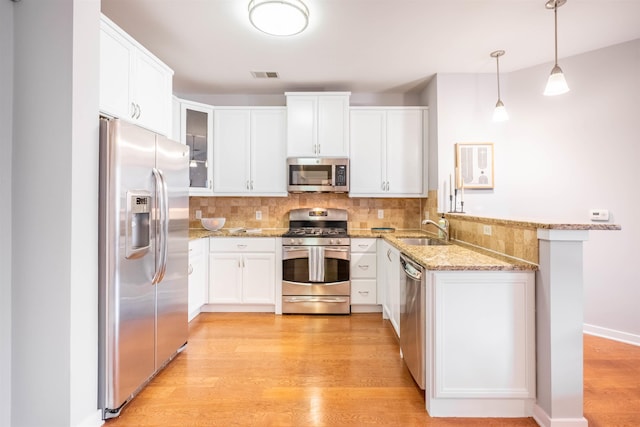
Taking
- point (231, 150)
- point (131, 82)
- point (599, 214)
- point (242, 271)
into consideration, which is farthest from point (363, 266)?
point (131, 82)

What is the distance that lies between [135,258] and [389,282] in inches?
82.3

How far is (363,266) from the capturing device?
337 cm

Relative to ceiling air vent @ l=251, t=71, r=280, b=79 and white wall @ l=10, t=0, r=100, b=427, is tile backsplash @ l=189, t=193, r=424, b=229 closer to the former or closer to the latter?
ceiling air vent @ l=251, t=71, r=280, b=79

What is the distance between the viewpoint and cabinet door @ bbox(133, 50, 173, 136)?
2125 mm

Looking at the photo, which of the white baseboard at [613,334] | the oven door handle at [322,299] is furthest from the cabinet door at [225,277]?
the white baseboard at [613,334]

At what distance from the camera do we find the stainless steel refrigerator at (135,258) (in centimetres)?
167

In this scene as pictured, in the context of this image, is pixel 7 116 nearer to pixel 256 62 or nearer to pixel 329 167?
pixel 256 62

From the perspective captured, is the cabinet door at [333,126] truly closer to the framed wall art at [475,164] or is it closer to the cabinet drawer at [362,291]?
the framed wall art at [475,164]

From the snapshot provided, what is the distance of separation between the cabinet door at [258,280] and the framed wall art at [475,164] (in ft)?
7.32

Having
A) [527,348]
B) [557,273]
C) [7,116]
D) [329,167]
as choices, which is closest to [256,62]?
[329,167]

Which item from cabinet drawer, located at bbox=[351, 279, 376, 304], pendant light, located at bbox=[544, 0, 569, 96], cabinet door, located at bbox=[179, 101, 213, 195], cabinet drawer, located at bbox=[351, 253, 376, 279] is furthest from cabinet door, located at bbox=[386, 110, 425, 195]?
cabinet door, located at bbox=[179, 101, 213, 195]

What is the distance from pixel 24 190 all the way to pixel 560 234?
108 inches

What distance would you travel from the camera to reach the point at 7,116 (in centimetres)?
151

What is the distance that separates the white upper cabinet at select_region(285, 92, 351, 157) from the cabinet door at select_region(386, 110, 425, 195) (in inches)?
21.3
